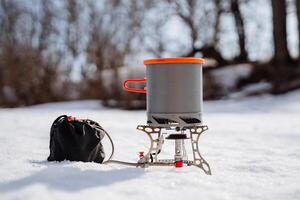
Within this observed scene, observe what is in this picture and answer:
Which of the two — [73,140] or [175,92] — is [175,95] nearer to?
[175,92]

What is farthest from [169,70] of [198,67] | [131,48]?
[131,48]

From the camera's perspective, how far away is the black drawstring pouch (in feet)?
12.5

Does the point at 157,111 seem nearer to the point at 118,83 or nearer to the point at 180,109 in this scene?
the point at 180,109

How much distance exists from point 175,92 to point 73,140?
88 cm

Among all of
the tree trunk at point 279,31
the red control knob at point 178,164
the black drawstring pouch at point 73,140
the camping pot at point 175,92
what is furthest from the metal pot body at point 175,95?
the tree trunk at point 279,31

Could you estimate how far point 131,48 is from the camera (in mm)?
17672

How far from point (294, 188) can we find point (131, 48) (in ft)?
47.8

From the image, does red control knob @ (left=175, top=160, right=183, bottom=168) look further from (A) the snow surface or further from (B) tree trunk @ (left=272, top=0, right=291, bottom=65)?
(B) tree trunk @ (left=272, top=0, right=291, bottom=65)

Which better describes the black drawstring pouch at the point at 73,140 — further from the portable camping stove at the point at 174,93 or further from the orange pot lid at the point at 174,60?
the orange pot lid at the point at 174,60

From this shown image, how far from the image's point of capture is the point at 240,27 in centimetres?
1989

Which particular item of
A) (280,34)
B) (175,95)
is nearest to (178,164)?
(175,95)

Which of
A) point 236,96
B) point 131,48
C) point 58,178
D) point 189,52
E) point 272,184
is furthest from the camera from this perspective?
point 189,52

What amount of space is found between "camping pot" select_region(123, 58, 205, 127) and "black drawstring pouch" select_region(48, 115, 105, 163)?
0.54 metres

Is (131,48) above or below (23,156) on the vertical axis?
Result: above
